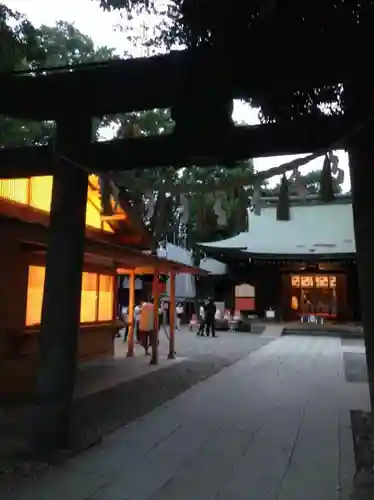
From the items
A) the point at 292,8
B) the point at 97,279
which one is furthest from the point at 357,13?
the point at 97,279

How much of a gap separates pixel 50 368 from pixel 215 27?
3.97m

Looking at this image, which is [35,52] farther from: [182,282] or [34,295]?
[182,282]

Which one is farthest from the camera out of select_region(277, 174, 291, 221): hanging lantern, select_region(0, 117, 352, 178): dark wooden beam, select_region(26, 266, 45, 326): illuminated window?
select_region(26, 266, 45, 326): illuminated window

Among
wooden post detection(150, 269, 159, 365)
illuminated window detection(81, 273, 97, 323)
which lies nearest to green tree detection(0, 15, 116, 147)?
illuminated window detection(81, 273, 97, 323)

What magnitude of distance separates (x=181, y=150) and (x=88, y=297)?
8973 mm

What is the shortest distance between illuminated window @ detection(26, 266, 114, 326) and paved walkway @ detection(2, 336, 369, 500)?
358 centimetres

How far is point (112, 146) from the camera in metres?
5.62

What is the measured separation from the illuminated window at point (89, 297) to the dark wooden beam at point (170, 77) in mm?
8016

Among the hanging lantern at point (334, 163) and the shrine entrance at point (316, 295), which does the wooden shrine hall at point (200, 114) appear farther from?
the shrine entrance at point (316, 295)

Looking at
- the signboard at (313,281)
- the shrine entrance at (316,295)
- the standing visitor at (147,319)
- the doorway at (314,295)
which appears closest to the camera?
the standing visitor at (147,319)

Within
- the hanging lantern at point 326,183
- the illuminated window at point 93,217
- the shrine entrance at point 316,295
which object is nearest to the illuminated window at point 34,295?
the illuminated window at point 93,217

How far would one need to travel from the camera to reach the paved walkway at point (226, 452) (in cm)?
453

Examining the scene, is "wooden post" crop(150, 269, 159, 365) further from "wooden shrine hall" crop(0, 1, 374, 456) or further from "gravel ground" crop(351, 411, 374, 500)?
"wooden shrine hall" crop(0, 1, 374, 456)

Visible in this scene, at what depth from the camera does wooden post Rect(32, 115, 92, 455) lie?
17.9ft
